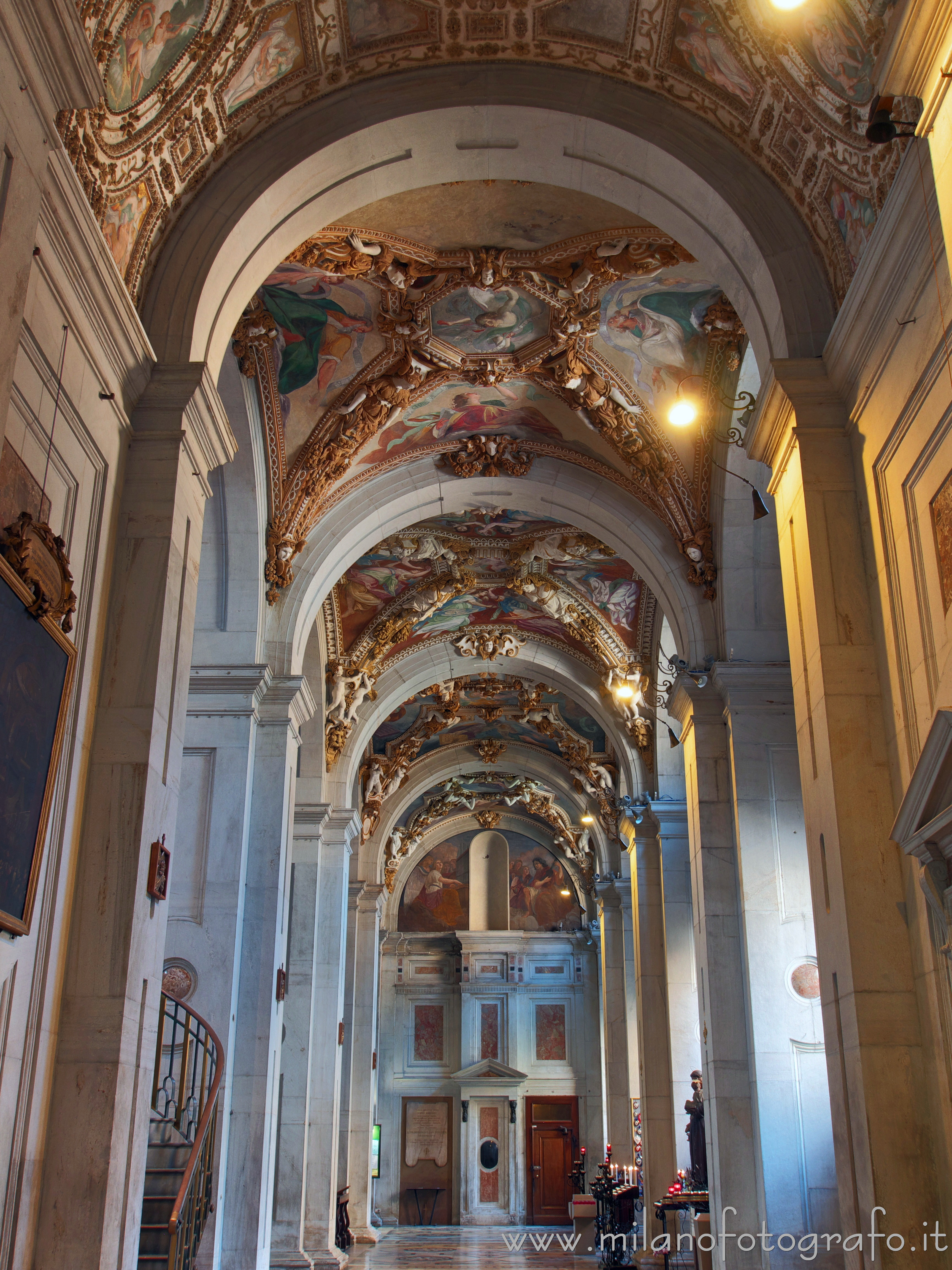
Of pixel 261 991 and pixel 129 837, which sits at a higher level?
pixel 129 837

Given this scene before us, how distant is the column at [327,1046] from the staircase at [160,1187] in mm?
4546

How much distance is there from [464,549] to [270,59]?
8.80 metres

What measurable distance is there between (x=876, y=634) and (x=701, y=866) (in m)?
5.15

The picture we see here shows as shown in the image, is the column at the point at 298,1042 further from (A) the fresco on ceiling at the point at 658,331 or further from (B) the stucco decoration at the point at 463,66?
(B) the stucco decoration at the point at 463,66

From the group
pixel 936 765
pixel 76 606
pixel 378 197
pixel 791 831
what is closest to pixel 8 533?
pixel 76 606

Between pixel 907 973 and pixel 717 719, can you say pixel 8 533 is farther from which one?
pixel 717 719

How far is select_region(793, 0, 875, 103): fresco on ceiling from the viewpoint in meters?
5.76

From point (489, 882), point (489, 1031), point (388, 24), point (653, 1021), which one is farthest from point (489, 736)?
point (388, 24)

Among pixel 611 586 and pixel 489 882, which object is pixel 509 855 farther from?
pixel 611 586

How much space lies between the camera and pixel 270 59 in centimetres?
698

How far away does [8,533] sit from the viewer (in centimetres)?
466

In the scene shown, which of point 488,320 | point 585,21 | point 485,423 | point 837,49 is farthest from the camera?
point 485,423

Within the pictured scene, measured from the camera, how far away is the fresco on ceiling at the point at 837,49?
5.76 metres

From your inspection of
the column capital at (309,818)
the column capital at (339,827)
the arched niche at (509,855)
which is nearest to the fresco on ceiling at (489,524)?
the column capital at (309,818)
